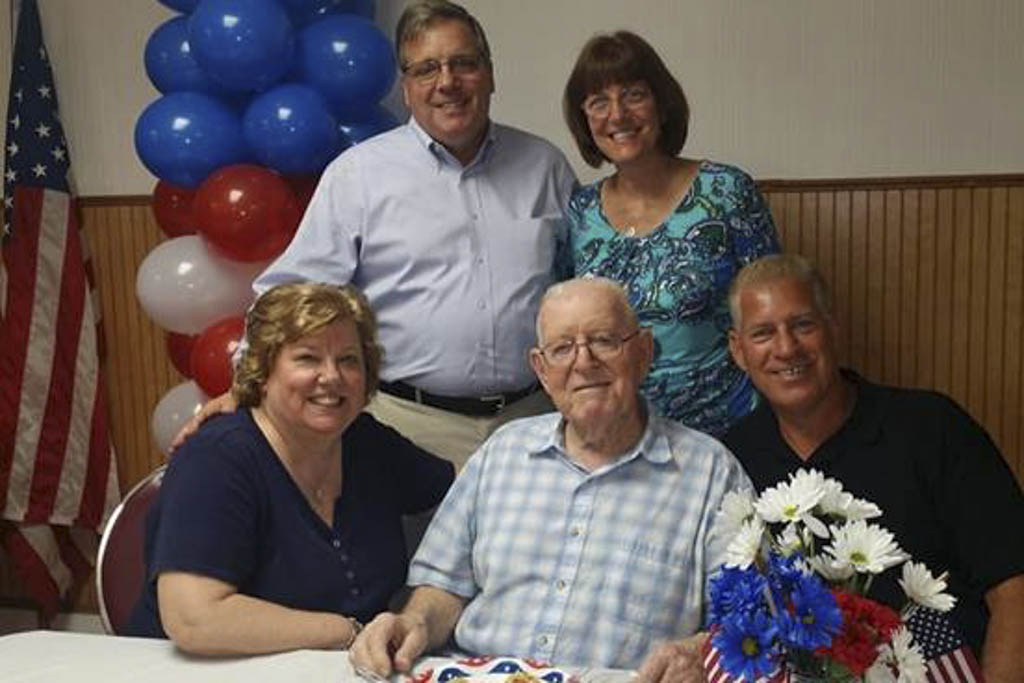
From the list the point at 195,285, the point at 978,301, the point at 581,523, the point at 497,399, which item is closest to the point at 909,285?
the point at 978,301

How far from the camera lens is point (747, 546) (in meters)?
1.28

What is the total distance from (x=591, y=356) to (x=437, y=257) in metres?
0.77

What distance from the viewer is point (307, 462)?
2156 millimetres

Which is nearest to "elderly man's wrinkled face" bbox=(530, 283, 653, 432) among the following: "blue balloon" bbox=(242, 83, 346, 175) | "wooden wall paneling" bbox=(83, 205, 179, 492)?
"blue balloon" bbox=(242, 83, 346, 175)

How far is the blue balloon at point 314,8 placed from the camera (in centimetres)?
340

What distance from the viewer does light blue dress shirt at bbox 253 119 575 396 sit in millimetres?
2719

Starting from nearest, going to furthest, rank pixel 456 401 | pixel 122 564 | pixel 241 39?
pixel 122 564 → pixel 456 401 → pixel 241 39

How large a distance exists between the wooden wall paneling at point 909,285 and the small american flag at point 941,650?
1879mm

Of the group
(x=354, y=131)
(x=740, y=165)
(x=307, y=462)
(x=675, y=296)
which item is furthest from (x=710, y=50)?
(x=307, y=462)

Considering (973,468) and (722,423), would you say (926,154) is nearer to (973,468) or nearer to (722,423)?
(722,423)

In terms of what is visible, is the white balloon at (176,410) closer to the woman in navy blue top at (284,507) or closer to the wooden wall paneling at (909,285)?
the woman in navy blue top at (284,507)

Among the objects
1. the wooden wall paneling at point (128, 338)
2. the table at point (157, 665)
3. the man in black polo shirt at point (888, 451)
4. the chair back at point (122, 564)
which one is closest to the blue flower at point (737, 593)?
the table at point (157, 665)

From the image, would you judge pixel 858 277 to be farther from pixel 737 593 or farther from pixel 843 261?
pixel 737 593

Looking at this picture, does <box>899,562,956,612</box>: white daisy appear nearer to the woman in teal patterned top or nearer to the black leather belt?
the woman in teal patterned top
